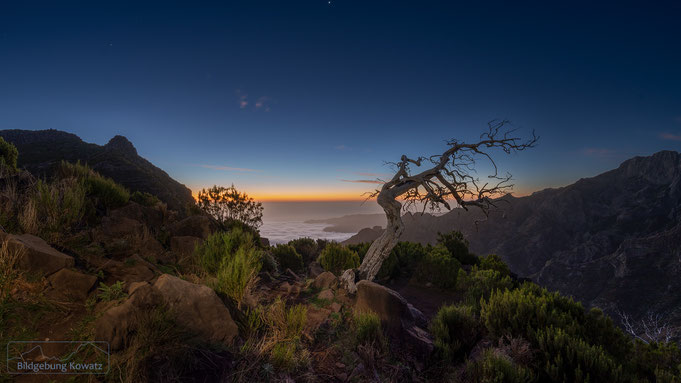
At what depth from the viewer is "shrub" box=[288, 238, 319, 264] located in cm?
1156

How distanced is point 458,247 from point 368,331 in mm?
9267

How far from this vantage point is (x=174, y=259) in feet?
18.9

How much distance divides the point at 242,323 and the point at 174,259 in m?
3.32

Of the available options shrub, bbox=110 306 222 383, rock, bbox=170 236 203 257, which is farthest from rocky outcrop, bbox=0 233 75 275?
rock, bbox=170 236 203 257

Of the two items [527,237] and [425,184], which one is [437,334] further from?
[527,237]

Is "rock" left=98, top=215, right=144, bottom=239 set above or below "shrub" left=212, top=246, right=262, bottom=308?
above

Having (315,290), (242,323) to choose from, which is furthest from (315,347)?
(315,290)

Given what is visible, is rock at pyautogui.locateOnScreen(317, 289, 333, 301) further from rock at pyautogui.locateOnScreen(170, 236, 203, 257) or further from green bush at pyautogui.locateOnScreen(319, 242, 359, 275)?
rock at pyautogui.locateOnScreen(170, 236, 203, 257)

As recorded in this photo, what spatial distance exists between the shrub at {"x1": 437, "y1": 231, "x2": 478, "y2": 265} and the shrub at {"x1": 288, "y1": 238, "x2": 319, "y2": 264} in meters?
6.38

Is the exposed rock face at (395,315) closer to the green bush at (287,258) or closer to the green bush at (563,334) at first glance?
the green bush at (563,334)

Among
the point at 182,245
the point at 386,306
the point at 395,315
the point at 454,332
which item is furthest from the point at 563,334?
the point at 182,245

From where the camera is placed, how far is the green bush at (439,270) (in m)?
8.79

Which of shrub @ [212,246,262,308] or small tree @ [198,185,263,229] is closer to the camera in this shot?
shrub @ [212,246,262,308]

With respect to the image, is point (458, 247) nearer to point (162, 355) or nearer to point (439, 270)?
point (439, 270)
